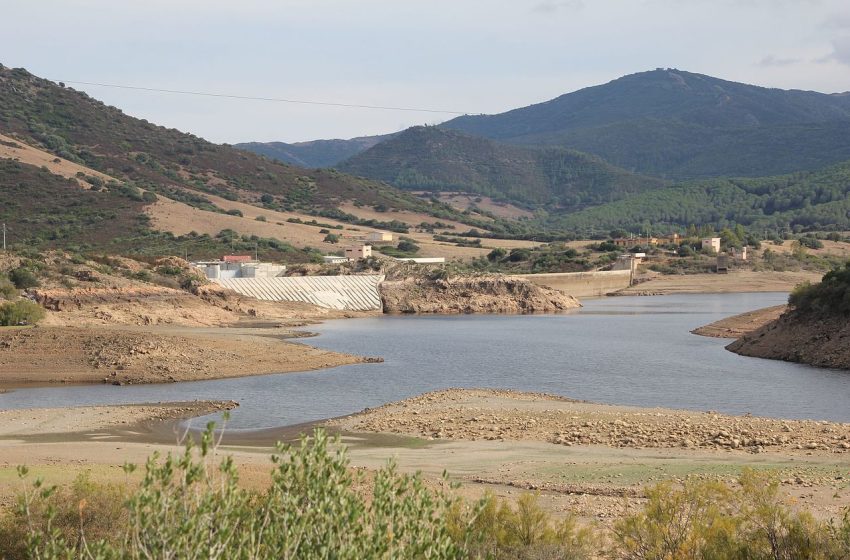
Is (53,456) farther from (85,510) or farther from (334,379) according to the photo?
(334,379)

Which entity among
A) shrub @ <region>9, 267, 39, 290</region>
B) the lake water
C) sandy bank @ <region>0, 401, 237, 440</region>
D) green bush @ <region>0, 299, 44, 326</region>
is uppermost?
shrub @ <region>9, 267, 39, 290</region>

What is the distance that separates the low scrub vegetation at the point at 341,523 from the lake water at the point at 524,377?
1506 centimetres

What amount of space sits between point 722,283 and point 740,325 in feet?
185

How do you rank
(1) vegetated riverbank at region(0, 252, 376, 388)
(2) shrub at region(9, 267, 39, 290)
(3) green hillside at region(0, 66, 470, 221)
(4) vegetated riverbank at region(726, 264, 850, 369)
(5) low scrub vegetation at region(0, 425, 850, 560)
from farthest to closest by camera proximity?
(3) green hillside at region(0, 66, 470, 221), (2) shrub at region(9, 267, 39, 290), (4) vegetated riverbank at region(726, 264, 850, 369), (1) vegetated riverbank at region(0, 252, 376, 388), (5) low scrub vegetation at region(0, 425, 850, 560)

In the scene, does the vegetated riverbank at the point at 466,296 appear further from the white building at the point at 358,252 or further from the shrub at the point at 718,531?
the shrub at the point at 718,531

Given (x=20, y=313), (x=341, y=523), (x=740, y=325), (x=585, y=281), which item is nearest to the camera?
(x=341, y=523)

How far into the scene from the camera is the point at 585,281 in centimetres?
11138

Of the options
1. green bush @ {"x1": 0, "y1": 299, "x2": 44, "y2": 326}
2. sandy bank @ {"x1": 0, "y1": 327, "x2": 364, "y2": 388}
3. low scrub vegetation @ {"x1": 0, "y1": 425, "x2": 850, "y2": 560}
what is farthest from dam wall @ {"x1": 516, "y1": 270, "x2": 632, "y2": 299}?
low scrub vegetation @ {"x1": 0, "y1": 425, "x2": 850, "y2": 560}

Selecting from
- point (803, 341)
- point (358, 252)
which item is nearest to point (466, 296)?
point (358, 252)

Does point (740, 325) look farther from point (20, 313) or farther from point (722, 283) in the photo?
point (722, 283)

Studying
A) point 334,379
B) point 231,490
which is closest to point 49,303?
point 334,379

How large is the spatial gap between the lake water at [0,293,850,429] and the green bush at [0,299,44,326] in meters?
13.0

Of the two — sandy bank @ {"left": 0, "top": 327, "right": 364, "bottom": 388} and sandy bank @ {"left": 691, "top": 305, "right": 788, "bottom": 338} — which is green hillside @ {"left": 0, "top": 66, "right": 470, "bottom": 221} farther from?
sandy bank @ {"left": 0, "top": 327, "right": 364, "bottom": 388}

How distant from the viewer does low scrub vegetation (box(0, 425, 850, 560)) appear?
8828 mm
